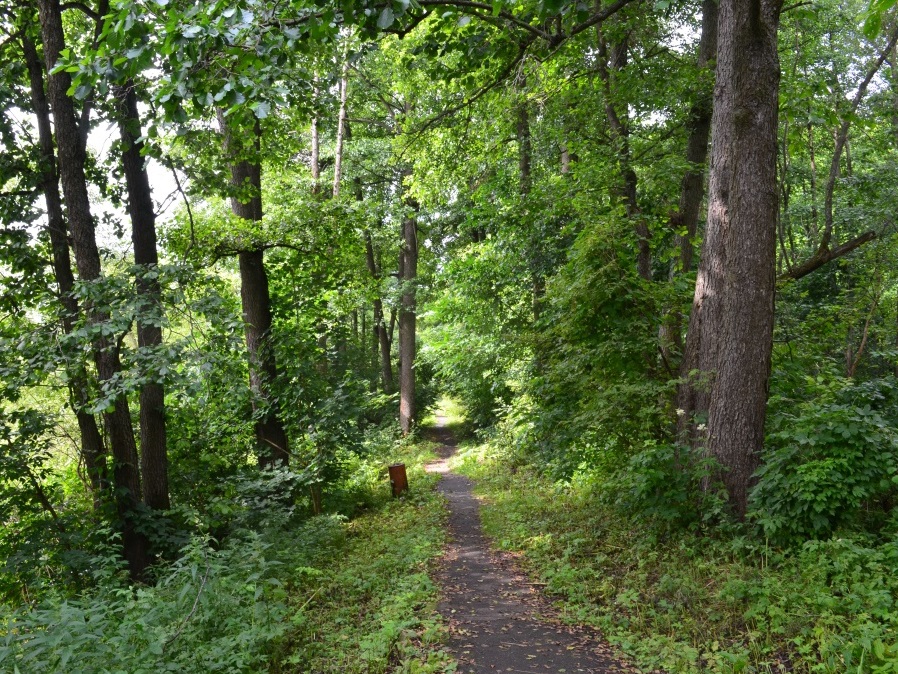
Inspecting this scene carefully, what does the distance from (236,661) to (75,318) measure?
16.9 ft

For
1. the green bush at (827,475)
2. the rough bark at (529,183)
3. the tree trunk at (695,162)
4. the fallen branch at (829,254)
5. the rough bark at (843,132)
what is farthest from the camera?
the rough bark at (529,183)

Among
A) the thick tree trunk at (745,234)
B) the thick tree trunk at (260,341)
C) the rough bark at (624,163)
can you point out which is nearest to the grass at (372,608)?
the thick tree trunk at (260,341)

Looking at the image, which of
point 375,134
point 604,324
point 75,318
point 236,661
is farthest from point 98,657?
point 375,134

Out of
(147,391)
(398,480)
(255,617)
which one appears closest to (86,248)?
(147,391)

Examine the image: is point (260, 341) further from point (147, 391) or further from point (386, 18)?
point (386, 18)

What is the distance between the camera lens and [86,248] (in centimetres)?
760

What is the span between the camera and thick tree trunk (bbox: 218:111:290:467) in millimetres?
10758

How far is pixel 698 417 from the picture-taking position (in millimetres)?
6949

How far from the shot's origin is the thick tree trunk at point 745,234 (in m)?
6.14

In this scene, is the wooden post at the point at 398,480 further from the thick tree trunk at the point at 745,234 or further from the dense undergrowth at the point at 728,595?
the thick tree trunk at the point at 745,234

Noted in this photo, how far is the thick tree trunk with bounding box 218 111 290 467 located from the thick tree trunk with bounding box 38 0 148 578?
2.65 m

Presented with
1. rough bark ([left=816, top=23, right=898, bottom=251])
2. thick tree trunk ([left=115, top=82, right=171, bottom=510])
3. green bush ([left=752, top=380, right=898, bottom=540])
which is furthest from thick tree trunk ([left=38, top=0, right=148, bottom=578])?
rough bark ([left=816, top=23, right=898, bottom=251])

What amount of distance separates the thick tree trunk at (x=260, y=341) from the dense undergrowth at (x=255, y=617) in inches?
94.2

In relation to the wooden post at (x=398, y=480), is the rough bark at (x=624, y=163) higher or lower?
higher
